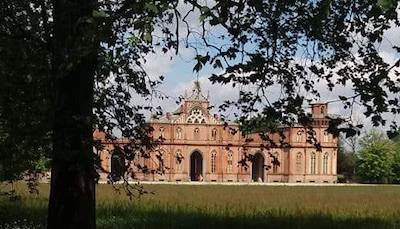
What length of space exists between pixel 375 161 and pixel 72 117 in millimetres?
94050

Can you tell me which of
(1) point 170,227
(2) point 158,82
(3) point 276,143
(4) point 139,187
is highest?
(2) point 158,82

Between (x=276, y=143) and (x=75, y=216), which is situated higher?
(x=276, y=143)

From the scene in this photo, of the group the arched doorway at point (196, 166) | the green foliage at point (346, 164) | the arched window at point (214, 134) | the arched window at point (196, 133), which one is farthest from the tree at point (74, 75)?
the green foliage at point (346, 164)

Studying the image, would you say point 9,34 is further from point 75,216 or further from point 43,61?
point 75,216

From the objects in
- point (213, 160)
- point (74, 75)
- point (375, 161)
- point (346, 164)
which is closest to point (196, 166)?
point (213, 160)

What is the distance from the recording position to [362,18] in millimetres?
8758

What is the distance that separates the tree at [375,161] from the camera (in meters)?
96.9

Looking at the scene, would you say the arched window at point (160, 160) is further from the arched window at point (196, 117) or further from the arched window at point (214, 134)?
the arched window at point (196, 117)

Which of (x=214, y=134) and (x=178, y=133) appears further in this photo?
(x=178, y=133)

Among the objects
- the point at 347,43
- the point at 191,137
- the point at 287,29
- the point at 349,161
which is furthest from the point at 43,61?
the point at 349,161

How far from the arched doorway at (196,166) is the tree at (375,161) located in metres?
24.4

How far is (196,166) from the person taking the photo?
4011 inches

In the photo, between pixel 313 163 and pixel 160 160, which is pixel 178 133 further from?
pixel 160 160

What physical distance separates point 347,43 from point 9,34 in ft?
16.1
